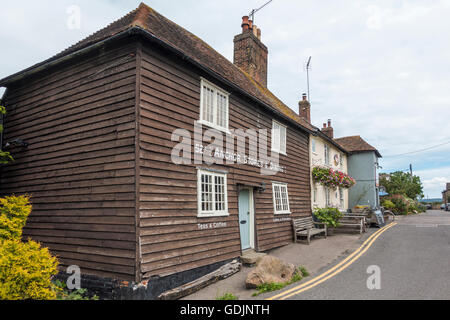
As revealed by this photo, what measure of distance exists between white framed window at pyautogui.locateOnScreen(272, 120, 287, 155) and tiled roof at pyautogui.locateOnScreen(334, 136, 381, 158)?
16.5m

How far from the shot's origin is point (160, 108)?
296 inches

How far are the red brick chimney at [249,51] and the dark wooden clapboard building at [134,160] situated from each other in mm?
6082

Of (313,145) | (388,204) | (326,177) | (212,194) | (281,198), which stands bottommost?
(388,204)

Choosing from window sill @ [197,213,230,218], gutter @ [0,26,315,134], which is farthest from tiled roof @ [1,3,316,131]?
window sill @ [197,213,230,218]

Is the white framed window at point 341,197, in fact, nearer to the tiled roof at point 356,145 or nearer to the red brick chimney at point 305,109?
the tiled roof at point 356,145

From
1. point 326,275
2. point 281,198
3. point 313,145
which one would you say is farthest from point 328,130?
point 326,275

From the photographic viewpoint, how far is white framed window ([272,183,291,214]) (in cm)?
1259

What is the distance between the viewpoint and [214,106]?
939 cm

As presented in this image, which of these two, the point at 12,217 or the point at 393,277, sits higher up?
the point at 12,217

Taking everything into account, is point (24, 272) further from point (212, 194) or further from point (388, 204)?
point (388, 204)

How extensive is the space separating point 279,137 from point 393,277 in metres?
7.52

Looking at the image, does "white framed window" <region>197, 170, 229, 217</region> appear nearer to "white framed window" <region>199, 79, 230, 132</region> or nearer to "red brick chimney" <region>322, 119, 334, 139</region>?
"white framed window" <region>199, 79, 230, 132</region>
